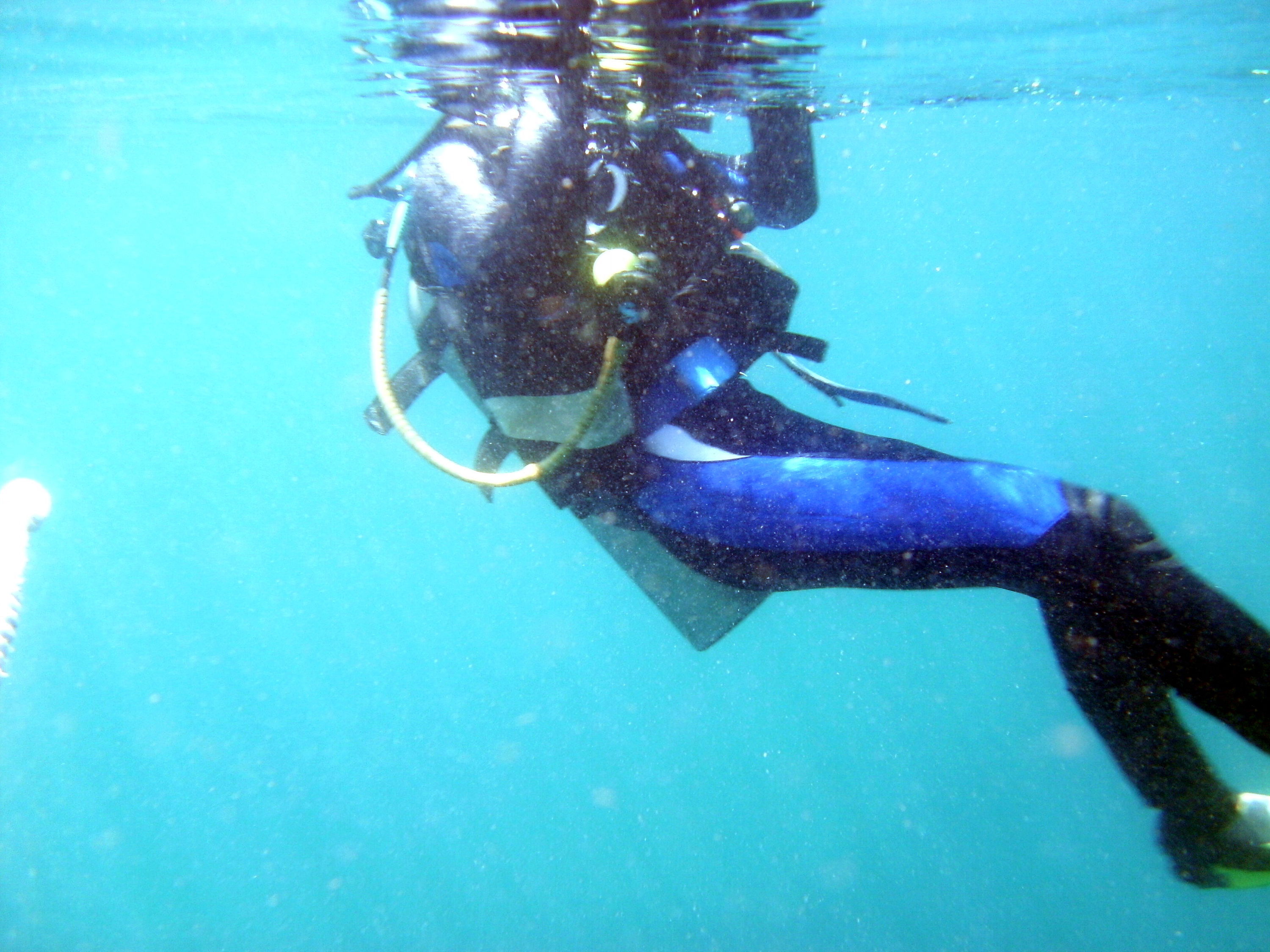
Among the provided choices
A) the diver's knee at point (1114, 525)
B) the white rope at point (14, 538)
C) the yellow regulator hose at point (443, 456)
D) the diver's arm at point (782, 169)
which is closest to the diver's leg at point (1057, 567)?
the diver's knee at point (1114, 525)

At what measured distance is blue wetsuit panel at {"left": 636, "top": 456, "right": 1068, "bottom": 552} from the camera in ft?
7.22

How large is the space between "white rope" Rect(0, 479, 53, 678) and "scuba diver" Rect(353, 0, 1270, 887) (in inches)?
61.7

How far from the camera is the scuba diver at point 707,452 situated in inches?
83.6

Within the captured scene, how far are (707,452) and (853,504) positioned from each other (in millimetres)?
571

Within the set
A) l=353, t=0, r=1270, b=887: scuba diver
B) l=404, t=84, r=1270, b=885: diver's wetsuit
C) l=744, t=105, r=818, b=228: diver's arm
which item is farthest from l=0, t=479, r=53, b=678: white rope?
l=744, t=105, r=818, b=228: diver's arm

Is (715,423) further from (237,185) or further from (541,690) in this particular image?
(541,690)

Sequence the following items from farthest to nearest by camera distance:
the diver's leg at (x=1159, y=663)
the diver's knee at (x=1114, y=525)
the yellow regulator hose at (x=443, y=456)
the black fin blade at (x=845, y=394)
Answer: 1. the black fin blade at (x=845, y=394)
2. the yellow regulator hose at (x=443, y=456)
3. the diver's knee at (x=1114, y=525)
4. the diver's leg at (x=1159, y=663)

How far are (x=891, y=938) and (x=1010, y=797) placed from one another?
10.4m

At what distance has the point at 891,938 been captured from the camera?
1589 centimetres

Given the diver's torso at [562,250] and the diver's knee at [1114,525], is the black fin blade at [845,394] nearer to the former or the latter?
the diver's torso at [562,250]

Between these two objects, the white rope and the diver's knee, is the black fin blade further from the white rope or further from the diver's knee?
the white rope

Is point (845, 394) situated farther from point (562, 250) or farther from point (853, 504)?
point (562, 250)

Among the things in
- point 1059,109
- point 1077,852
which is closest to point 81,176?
point 1059,109

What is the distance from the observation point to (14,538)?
3369 millimetres
